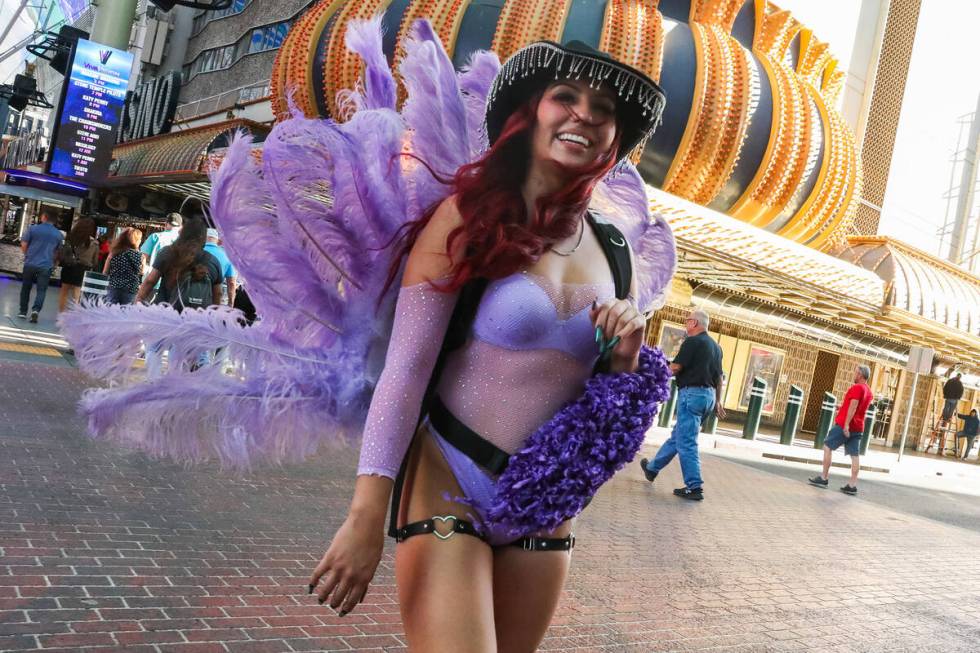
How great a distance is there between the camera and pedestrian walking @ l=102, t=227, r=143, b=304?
33.0ft

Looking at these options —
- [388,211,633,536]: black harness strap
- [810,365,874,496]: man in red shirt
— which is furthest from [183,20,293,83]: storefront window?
[388,211,633,536]: black harness strap

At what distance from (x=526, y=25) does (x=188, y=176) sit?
1017 cm

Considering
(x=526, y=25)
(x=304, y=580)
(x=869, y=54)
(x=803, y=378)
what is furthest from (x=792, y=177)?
(x=304, y=580)

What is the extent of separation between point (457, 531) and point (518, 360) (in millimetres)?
375

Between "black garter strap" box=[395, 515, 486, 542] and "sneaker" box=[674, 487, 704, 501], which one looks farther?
"sneaker" box=[674, 487, 704, 501]

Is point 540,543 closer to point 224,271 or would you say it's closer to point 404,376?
point 404,376

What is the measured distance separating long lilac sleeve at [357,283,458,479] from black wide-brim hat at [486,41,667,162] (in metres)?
0.47

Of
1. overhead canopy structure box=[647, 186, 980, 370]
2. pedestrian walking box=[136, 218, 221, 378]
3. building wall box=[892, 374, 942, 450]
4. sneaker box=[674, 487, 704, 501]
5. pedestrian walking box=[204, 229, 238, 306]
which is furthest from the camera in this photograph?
building wall box=[892, 374, 942, 450]

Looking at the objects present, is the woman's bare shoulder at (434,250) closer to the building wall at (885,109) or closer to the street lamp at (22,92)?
the building wall at (885,109)

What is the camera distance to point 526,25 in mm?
14422

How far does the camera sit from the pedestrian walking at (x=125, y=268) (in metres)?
10.1

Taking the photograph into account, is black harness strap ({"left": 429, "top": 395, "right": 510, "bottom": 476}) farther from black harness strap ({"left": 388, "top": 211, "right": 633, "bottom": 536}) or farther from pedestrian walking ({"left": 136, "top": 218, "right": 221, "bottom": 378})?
pedestrian walking ({"left": 136, "top": 218, "right": 221, "bottom": 378})

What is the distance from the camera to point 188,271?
763cm

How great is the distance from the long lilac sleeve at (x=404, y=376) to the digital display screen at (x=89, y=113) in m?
24.2
